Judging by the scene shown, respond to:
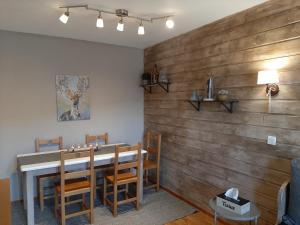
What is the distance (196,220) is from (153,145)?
1.59 meters

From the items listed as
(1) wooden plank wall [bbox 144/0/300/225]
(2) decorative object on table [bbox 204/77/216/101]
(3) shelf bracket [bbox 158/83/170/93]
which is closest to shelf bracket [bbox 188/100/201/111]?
(1) wooden plank wall [bbox 144/0/300/225]

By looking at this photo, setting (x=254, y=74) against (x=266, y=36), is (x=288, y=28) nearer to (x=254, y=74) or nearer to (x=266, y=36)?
(x=266, y=36)

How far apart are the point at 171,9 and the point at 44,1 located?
4.28 feet

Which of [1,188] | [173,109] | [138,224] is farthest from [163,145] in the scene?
[1,188]

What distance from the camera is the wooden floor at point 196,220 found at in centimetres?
298

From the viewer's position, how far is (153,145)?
432 cm

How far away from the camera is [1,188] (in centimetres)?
208

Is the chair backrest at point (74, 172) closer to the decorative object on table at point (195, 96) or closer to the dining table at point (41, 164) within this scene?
the dining table at point (41, 164)

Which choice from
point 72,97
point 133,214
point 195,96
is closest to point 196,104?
point 195,96

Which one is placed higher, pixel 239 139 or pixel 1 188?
pixel 239 139

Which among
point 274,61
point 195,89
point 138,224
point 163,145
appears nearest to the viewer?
point 274,61

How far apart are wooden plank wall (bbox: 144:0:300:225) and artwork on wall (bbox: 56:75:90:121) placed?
1.34m

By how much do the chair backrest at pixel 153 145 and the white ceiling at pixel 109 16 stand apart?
1.61 m

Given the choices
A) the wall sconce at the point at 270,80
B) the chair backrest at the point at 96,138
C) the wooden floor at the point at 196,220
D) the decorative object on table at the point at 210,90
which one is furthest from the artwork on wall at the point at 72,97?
the wall sconce at the point at 270,80
